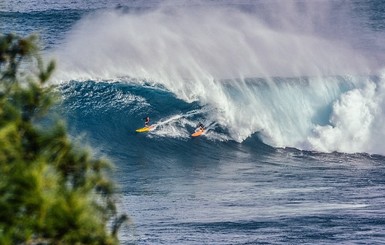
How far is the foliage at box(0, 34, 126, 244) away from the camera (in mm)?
6926

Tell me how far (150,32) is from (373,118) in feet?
50.1

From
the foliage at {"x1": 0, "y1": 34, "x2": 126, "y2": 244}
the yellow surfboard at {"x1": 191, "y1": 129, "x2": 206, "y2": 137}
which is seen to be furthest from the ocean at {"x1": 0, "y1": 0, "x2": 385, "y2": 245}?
the foliage at {"x1": 0, "y1": 34, "x2": 126, "y2": 244}

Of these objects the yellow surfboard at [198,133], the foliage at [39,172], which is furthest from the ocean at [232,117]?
the foliage at [39,172]

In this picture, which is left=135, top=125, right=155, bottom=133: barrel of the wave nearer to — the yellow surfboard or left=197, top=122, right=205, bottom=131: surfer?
the yellow surfboard

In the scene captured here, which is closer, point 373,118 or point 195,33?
point 373,118

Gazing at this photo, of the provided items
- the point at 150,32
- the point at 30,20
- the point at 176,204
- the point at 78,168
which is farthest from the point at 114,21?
the point at 78,168

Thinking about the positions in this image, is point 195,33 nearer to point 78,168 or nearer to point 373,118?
point 373,118

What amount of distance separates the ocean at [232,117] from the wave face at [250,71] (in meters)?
0.09

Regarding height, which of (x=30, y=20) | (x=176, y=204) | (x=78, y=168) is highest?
(x=78, y=168)

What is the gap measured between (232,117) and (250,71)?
7247 millimetres

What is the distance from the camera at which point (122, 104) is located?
128ft

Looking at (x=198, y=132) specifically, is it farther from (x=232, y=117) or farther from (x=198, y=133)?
(x=232, y=117)

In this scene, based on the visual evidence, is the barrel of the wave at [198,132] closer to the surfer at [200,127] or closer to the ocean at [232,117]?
the surfer at [200,127]

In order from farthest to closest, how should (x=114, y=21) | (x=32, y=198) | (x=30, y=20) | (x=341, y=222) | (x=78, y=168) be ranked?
(x=30, y=20), (x=114, y=21), (x=341, y=222), (x=78, y=168), (x=32, y=198)
